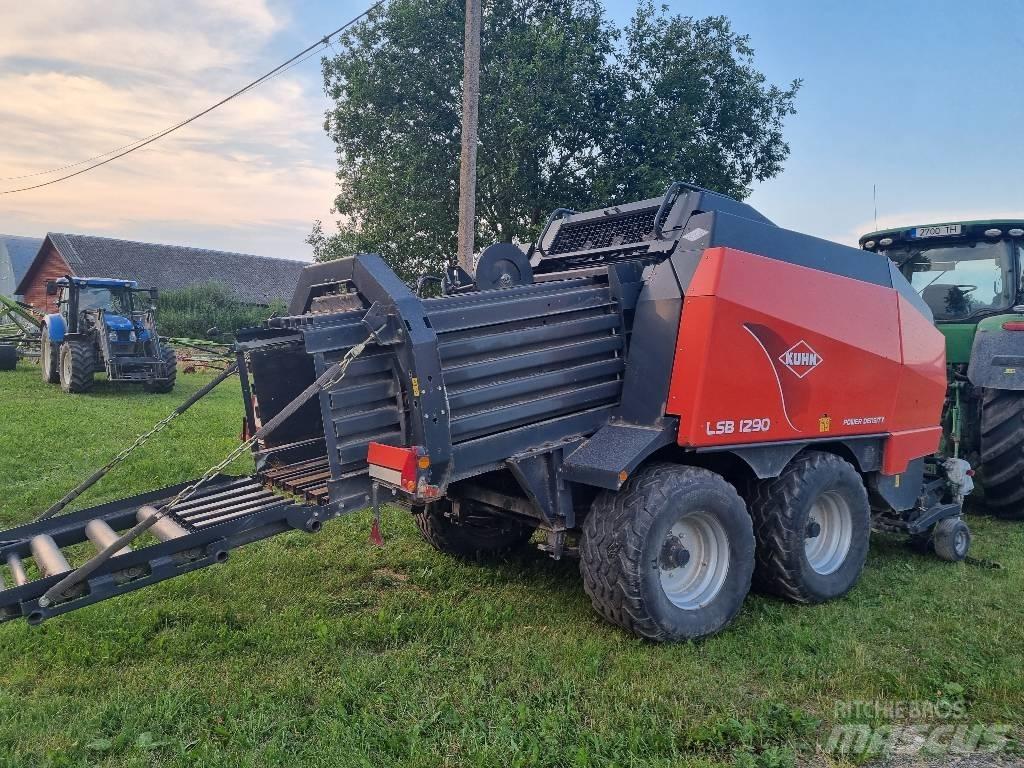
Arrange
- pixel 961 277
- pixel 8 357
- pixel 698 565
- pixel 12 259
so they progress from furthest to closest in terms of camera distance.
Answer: pixel 12 259 → pixel 8 357 → pixel 961 277 → pixel 698 565

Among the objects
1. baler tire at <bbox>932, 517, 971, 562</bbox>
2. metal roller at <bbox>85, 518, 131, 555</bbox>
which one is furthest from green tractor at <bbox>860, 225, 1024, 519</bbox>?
metal roller at <bbox>85, 518, 131, 555</bbox>

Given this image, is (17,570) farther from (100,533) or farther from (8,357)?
(8,357)

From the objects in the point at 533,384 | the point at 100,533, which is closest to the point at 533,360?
the point at 533,384

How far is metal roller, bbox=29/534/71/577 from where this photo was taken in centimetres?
324

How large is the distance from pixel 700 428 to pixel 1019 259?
15.1 ft

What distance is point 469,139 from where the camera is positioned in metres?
9.91

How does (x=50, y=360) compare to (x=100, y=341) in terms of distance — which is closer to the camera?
(x=100, y=341)

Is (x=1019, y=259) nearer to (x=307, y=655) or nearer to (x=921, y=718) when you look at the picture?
(x=921, y=718)

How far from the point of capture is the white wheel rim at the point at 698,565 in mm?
4125

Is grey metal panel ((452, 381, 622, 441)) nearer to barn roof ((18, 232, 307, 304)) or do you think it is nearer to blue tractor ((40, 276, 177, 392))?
blue tractor ((40, 276, 177, 392))

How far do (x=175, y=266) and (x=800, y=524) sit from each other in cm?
3680

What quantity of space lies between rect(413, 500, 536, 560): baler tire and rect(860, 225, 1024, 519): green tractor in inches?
158

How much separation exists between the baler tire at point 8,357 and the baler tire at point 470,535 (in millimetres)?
16766

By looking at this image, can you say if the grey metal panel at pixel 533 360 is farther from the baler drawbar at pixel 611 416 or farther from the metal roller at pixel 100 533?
the metal roller at pixel 100 533
